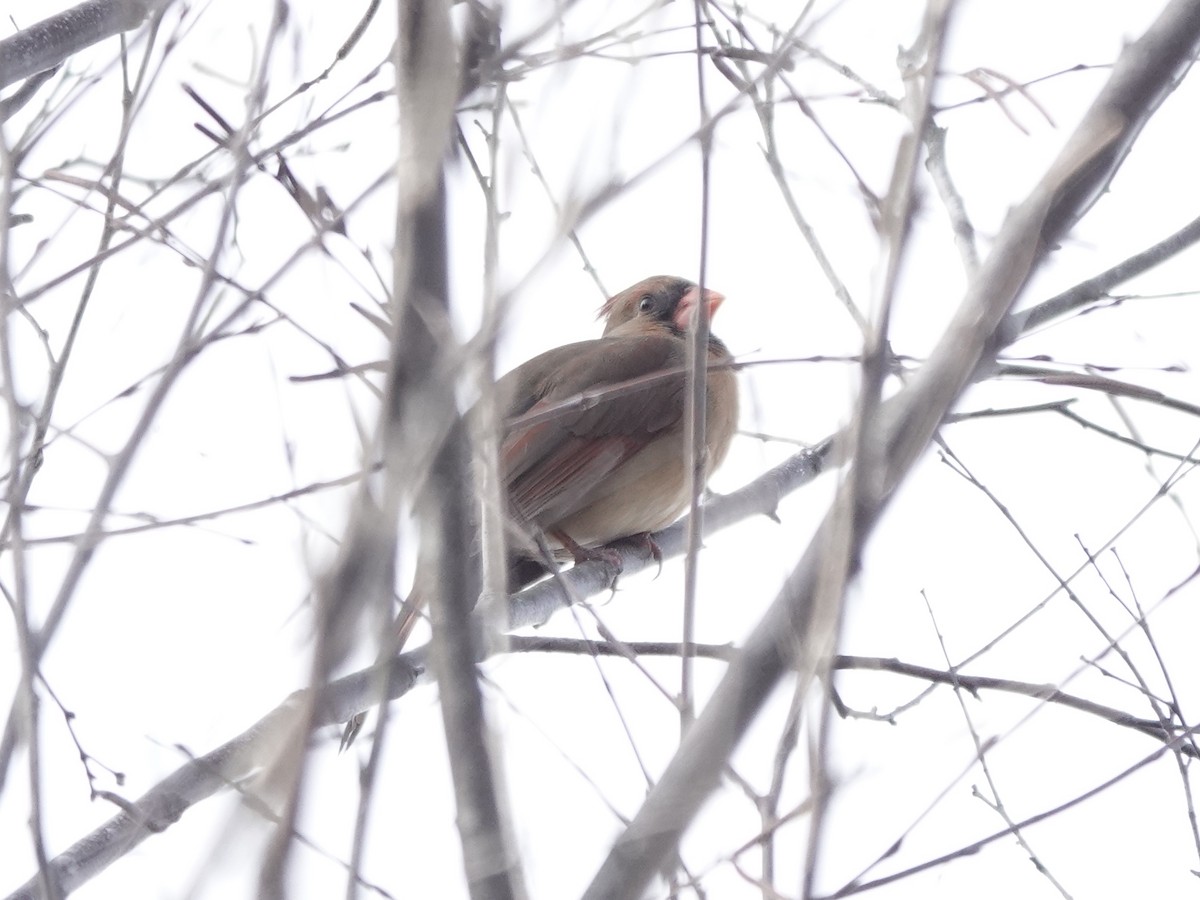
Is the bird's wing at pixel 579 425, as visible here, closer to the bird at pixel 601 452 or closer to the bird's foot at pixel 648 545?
the bird at pixel 601 452

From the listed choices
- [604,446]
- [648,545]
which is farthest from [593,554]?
[604,446]

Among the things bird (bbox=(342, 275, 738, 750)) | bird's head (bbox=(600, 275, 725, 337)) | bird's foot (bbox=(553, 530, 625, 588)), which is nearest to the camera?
bird's foot (bbox=(553, 530, 625, 588))

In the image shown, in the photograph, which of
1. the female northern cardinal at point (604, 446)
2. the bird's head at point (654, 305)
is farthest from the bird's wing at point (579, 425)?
the bird's head at point (654, 305)

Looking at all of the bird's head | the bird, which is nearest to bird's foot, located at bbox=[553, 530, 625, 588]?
the bird

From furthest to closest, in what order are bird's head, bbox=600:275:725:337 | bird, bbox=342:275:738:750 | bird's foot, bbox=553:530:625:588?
bird's head, bbox=600:275:725:337
bird, bbox=342:275:738:750
bird's foot, bbox=553:530:625:588

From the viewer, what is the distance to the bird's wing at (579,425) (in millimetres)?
4809

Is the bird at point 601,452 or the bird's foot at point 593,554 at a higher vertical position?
the bird at point 601,452

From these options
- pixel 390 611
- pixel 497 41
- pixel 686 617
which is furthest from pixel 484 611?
pixel 497 41

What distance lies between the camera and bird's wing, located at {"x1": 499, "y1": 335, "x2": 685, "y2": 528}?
4.81 metres

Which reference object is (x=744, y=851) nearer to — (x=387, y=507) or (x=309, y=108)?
(x=387, y=507)

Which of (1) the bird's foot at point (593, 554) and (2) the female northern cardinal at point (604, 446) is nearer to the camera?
(1) the bird's foot at point (593, 554)

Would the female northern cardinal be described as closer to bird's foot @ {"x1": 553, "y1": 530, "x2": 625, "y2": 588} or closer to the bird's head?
bird's foot @ {"x1": 553, "y1": 530, "x2": 625, "y2": 588}

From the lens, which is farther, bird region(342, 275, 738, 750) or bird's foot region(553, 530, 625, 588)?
bird region(342, 275, 738, 750)

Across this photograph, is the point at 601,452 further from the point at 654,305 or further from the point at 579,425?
the point at 654,305
